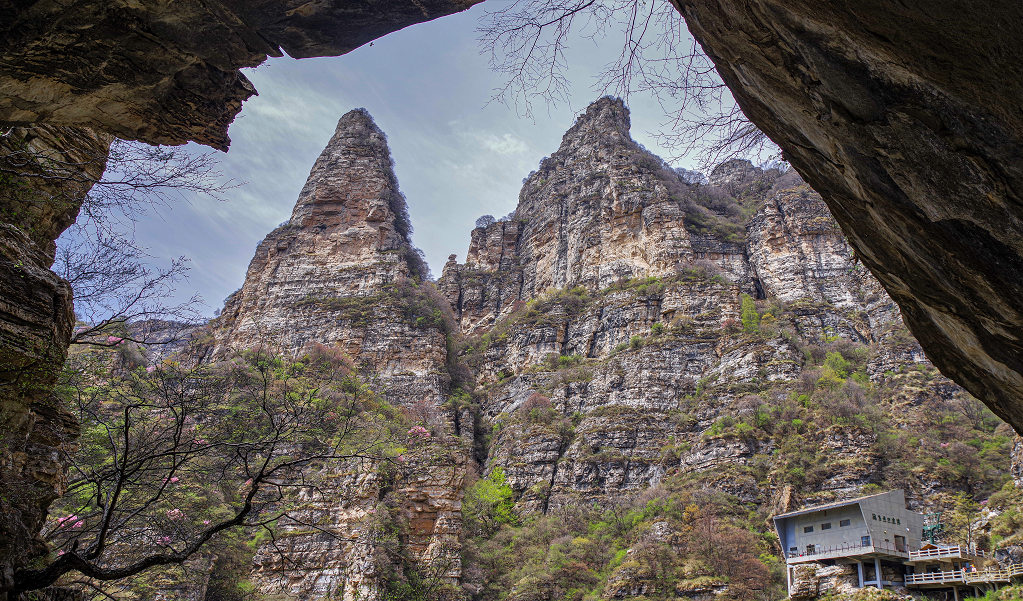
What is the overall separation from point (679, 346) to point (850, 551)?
22.2 m

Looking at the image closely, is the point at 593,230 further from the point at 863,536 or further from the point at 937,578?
the point at 937,578

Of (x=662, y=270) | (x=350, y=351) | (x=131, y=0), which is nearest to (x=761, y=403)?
(x=662, y=270)

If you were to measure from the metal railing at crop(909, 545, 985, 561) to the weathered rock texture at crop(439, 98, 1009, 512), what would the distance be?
226 inches

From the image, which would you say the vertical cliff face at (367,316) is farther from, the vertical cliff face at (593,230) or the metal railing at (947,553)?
the metal railing at (947,553)

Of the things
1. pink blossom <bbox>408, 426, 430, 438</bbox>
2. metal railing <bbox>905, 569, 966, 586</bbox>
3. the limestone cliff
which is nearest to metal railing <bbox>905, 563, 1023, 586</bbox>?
metal railing <bbox>905, 569, 966, 586</bbox>

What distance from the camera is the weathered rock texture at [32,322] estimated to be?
4848 millimetres

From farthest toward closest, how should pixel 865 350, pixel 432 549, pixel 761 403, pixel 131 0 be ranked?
pixel 865 350 < pixel 761 403 < pixel 432 549 < pixel 131 0

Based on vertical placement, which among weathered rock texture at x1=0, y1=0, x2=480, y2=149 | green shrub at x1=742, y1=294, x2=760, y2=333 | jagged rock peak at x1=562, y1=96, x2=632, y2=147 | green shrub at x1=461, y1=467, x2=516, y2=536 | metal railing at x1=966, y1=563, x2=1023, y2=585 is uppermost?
jagged rock peak at x1=562, y1=96, x2=632, y2=147

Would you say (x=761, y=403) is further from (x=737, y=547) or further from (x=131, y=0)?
(x=131, y=0)

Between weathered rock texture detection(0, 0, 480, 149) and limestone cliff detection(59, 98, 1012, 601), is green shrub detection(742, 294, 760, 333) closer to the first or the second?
limestone cliff detection(59, 98, 1012, 601)

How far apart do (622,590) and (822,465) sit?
1273cm

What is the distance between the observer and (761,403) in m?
35.3

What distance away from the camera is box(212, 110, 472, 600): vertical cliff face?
80.8 ft

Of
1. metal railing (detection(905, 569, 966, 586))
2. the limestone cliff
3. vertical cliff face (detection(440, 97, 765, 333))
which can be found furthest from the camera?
vertical cliff face (detection(440, 97, 765, 333))
